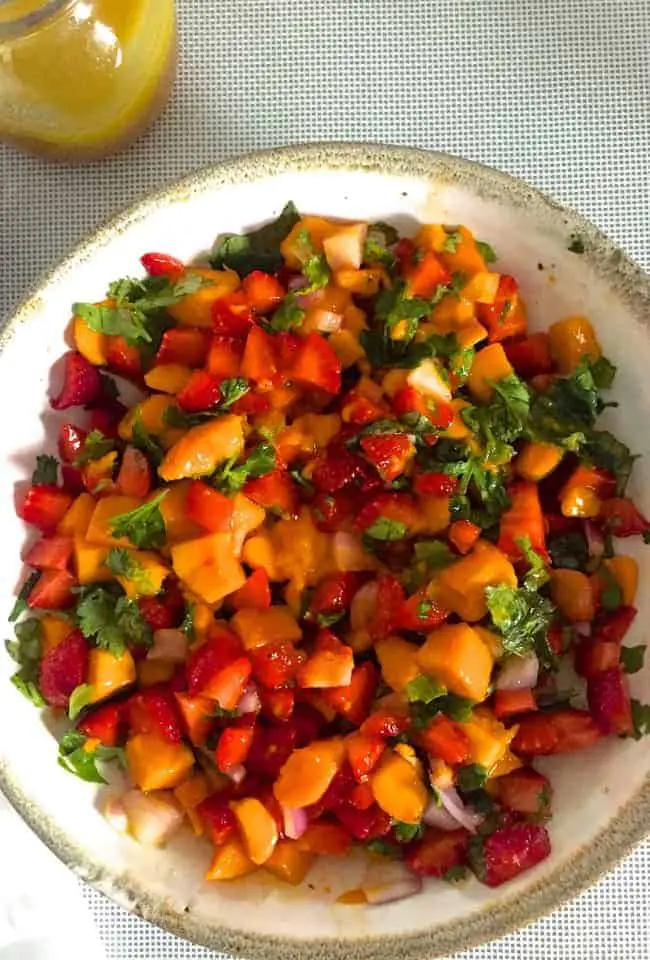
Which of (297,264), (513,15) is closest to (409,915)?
(297,264)

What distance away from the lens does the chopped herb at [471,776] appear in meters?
1.28

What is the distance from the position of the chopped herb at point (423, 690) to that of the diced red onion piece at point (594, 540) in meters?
0.28

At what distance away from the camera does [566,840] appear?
4.17ft

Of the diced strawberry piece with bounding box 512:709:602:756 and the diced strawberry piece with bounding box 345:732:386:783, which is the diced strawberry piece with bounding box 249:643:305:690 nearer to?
the diced strawberry piece with bounding box 345:732:386:783

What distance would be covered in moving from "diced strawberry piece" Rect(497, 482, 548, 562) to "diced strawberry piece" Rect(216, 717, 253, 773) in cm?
39

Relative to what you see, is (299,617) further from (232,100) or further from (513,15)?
(513,15)

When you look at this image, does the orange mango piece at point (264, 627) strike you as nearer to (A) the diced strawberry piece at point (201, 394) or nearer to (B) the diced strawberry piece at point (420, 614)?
(B) the diced strawberry piece at point (420, 614)

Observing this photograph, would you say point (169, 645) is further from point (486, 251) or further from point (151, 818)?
point (486, 251)

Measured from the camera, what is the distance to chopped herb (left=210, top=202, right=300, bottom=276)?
1.41 meters

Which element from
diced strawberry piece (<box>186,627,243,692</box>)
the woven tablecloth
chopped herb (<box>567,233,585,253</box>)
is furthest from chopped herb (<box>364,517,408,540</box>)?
the woven tablecloth

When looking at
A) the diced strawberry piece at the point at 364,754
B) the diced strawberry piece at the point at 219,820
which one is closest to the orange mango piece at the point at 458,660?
the diced strawberry piece at the point at 364,754

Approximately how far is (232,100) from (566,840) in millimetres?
1192

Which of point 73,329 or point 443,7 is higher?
point 443,7

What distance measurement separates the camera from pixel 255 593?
131 cm
